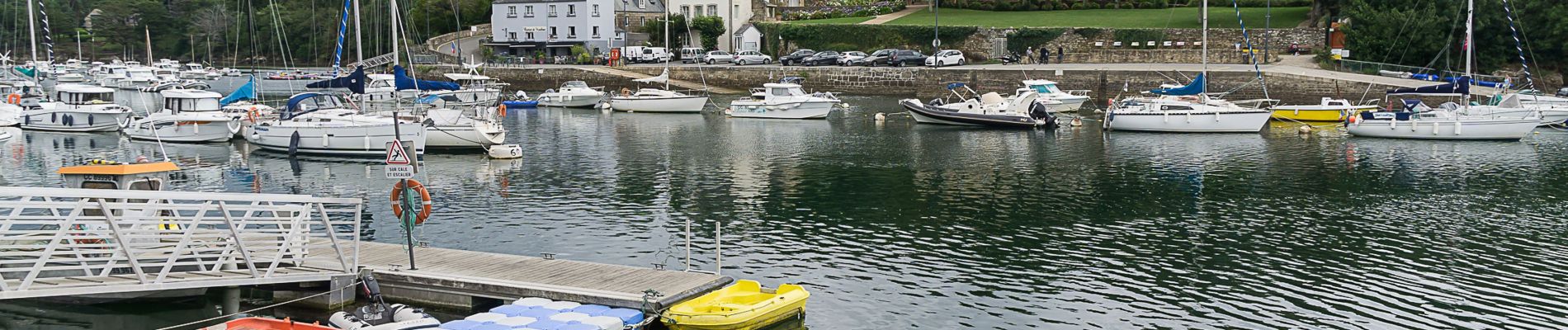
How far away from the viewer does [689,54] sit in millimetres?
85000

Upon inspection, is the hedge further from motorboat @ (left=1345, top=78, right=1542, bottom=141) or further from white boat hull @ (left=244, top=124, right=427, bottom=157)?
white boat hull @ (left=244, top=124, right=427, bottom=157)

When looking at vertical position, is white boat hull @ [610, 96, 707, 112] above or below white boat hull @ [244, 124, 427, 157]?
above

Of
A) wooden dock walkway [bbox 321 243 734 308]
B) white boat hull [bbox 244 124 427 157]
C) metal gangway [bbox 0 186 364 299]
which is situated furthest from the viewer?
white boat hull [bbox 244 124 427 157]

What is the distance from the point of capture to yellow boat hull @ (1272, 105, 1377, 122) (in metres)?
53.2

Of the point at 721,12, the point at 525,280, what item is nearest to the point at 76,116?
the point at 525,280

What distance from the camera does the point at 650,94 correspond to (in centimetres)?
6241

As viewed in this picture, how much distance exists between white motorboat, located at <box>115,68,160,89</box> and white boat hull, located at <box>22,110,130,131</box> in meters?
24.6

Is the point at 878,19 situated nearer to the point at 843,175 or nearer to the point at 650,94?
the point at 650,94

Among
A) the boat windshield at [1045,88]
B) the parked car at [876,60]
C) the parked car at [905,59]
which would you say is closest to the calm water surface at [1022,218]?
the boat windshield at [1045,88]

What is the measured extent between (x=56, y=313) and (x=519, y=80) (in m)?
64.2

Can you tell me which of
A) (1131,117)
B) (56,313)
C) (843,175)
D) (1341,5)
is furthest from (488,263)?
(1341,5)

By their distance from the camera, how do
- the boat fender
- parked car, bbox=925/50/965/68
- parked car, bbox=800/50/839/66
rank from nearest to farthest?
the boat fender, parked car, bbox=925/50/965/68, parked car, bbox=800/50/839/66

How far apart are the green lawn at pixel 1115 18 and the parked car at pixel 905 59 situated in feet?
26.5

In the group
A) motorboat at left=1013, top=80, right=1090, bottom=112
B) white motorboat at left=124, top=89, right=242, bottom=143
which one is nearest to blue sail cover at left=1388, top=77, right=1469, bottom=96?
motorboat at left=1013, top=80, right=1090, bottom=112
